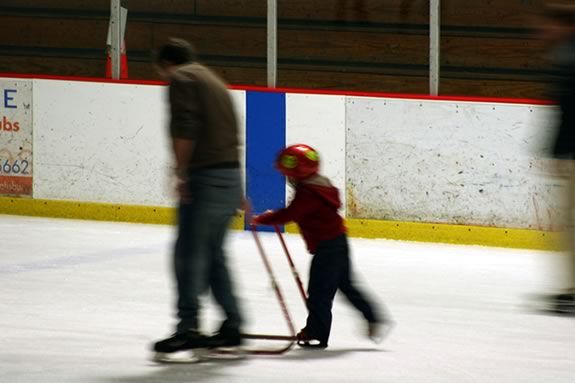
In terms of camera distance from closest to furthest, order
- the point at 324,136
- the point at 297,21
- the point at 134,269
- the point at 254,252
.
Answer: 1. the point at 134,269
2. the point at 254,252
3. the point at 324,136
4. the point at 297,21

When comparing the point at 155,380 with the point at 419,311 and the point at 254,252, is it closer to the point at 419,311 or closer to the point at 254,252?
the point at 419,311

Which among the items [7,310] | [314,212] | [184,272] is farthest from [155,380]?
[7,310]

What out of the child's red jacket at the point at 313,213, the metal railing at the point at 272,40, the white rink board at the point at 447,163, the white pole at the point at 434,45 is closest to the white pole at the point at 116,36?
the metal railing at the point at 272,40

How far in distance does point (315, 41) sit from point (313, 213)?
24.8 feet

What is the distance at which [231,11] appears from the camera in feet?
49.7

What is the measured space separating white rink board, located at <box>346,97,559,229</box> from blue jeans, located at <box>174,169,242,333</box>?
4184mm

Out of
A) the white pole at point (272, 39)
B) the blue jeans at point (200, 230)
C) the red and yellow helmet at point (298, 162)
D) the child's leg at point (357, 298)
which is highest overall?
the white pole at point (272, 39)

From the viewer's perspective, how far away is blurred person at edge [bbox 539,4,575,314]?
7.00 m

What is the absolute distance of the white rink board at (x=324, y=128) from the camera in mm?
11547

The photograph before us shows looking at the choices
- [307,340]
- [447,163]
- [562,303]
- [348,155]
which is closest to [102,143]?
[348,155]

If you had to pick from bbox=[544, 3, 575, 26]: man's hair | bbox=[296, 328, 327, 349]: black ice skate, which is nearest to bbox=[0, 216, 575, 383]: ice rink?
bbox=[296, 328, 327, 349]: black ice skate

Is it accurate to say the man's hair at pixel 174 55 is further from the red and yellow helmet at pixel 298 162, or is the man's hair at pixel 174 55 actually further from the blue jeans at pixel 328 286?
the blue jeans at pixel 328 286

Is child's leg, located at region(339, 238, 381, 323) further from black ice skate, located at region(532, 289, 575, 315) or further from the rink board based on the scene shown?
the rink board

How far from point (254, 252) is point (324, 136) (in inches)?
50.5
